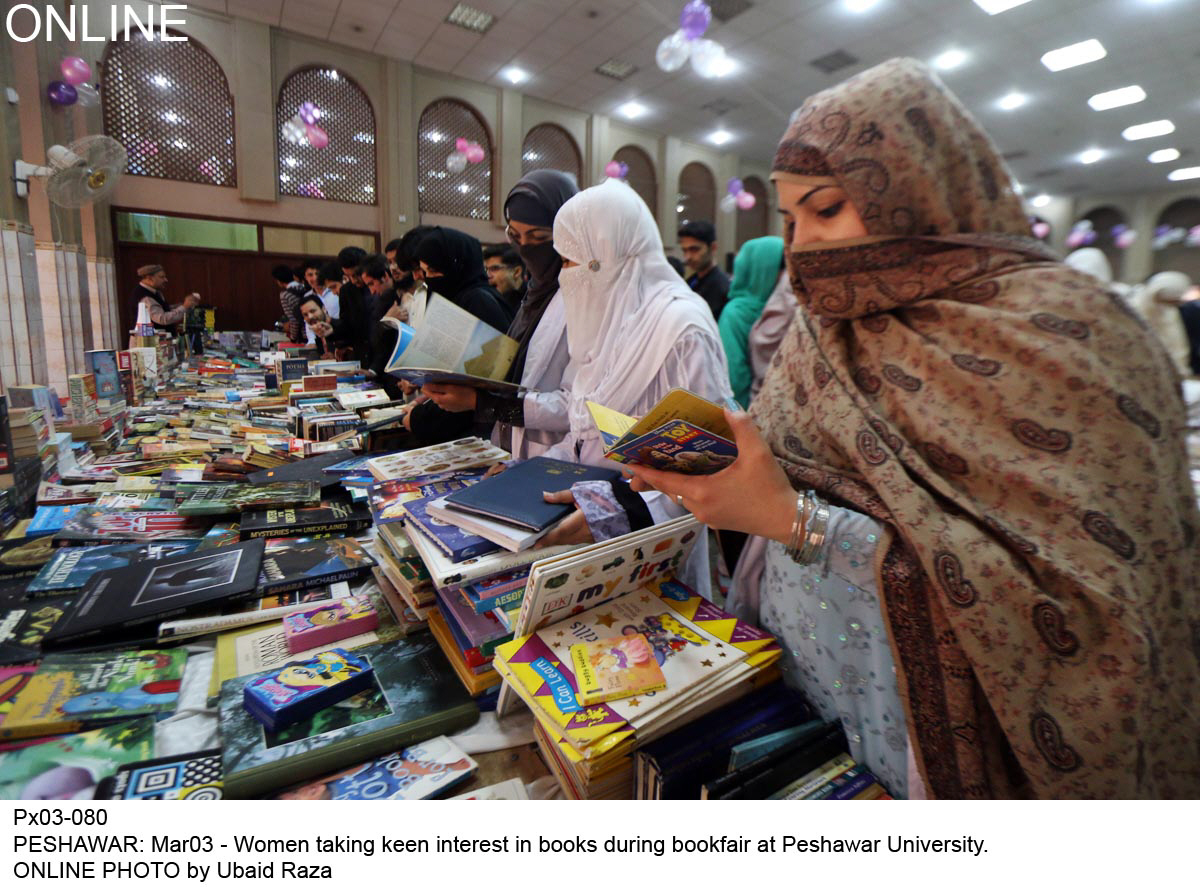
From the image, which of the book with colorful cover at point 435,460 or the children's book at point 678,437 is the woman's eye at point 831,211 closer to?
the children's book at point 678,437

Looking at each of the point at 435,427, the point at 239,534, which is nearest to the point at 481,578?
the point at 239,534

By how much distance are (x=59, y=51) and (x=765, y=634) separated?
8.81m

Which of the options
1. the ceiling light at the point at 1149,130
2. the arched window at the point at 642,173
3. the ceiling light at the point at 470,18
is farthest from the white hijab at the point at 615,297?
the ceiling light at the point at 1149,130

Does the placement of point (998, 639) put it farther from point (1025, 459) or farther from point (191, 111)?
point (191, 111)

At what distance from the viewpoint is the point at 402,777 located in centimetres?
77

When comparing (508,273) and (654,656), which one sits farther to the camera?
(508,273)

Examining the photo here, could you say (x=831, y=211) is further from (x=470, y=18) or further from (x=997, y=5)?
(x=470, y=18)

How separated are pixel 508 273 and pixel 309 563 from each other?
2762 mm

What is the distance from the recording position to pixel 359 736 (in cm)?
80

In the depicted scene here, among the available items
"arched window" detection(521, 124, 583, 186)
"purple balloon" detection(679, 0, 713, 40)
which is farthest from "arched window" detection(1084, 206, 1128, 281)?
"purple balloon" detection(679, 0, 713, 40)

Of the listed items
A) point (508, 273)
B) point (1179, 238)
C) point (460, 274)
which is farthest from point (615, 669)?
point (1179, 238)

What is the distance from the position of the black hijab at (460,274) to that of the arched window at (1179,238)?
18.1 metres

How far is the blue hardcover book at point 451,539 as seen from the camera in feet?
2.99
